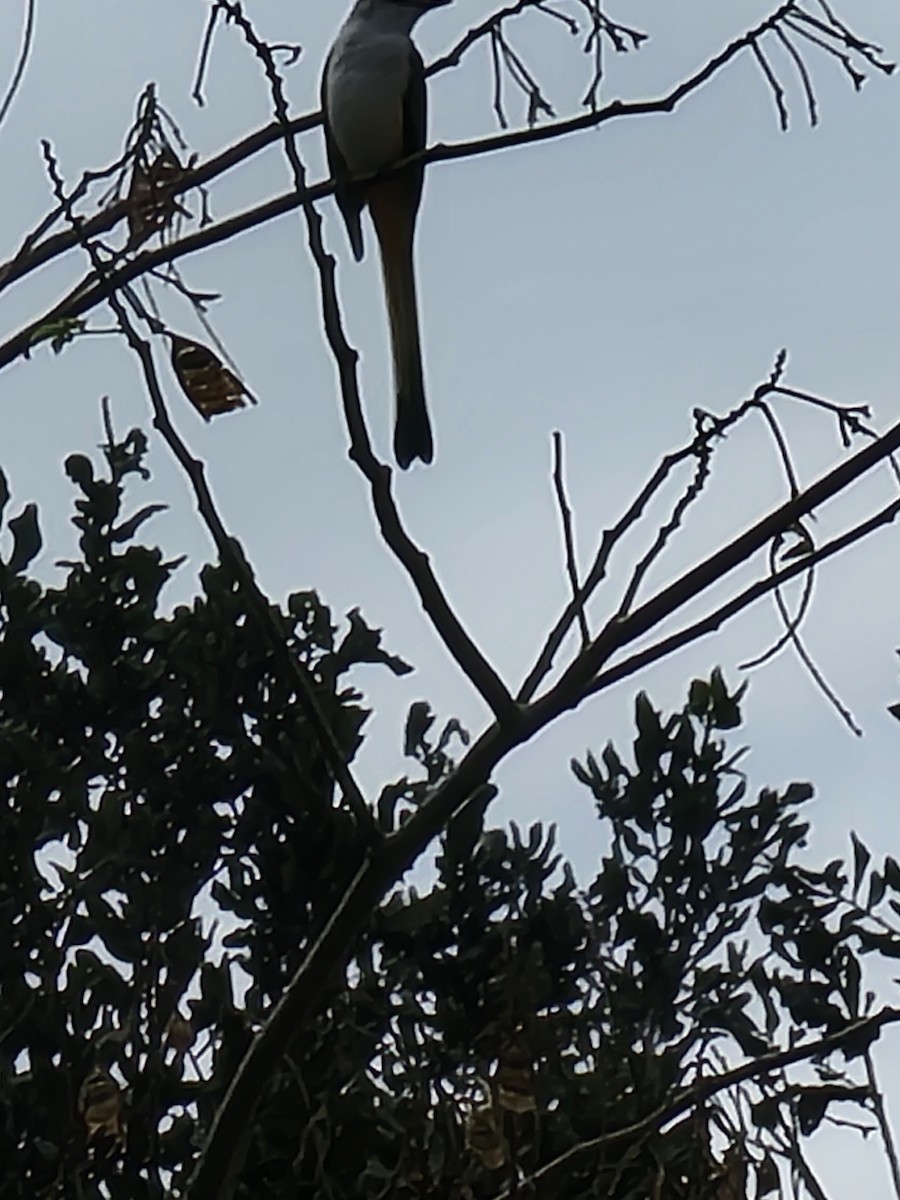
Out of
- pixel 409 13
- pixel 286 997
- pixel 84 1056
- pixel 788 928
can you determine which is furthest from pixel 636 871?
pixel 286 997

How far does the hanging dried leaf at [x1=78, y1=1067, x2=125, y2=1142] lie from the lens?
3008 millimetres

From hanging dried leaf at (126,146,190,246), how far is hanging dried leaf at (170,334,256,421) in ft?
0.40

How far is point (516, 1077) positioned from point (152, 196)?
158cm

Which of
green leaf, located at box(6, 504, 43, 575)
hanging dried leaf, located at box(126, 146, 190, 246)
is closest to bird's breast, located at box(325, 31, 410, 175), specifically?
green leaf, located at box(6, 504, 43, 575)

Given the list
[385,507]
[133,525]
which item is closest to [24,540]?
A: [133,525]

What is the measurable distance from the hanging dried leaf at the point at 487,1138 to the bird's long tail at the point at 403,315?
1164 millimetres

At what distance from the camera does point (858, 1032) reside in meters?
1.64

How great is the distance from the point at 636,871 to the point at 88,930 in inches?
42.9

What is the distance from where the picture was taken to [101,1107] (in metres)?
3.02

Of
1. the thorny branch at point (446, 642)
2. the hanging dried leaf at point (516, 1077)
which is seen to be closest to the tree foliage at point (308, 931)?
the hanging dried leaf at point (516, 1077)

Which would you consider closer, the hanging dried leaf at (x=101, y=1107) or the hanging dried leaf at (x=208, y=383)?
the hanging dried leaf at (x=208, y=383)

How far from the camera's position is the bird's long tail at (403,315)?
237 cm

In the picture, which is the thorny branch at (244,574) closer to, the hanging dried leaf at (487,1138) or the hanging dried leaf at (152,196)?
the hanging dried leaf at (152,196)

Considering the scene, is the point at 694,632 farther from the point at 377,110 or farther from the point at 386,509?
the point at 377,110
